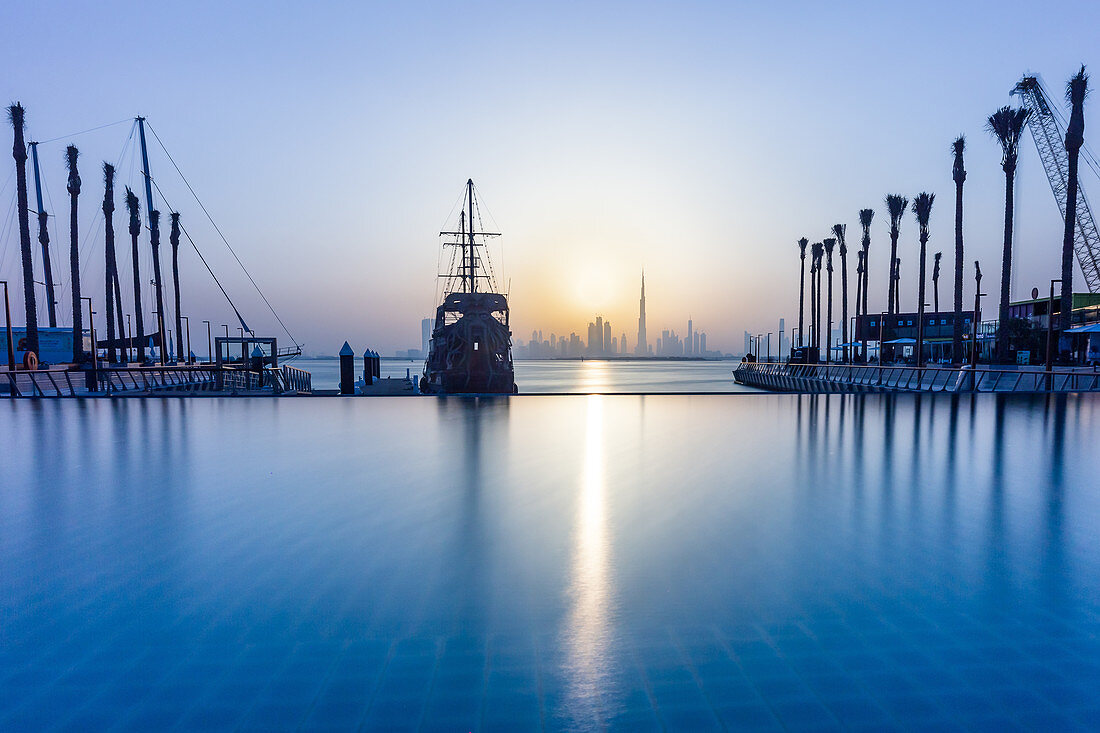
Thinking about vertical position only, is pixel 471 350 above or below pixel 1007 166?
below

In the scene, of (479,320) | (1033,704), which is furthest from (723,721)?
(479,320)

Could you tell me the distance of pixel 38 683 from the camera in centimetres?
226

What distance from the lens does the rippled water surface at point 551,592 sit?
213 centimetres

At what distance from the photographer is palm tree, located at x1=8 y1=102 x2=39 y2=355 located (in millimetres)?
22094

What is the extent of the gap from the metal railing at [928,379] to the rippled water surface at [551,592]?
15.3m

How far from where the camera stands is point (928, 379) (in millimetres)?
23047

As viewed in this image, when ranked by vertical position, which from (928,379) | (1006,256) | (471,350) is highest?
(1006,256)

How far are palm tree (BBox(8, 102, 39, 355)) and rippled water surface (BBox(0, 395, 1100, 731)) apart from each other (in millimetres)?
22391

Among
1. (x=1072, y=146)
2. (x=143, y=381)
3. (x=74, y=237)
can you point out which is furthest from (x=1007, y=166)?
(x=74, y=237)

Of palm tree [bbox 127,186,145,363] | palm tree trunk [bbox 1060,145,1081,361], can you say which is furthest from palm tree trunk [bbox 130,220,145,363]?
palm tree trunk [bbox 1060,145,1081,361]

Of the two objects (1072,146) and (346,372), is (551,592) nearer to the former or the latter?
(346,372)

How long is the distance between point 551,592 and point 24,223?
98.2 feet

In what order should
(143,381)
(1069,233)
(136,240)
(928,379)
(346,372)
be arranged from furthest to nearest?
(136,240) < (1069,233) < (143,381) < (928,379) < (346,372)

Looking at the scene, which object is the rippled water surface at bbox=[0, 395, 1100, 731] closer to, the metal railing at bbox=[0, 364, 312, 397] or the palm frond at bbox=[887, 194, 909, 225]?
the metal railing at bbox=[0, 364, 312, 397]
